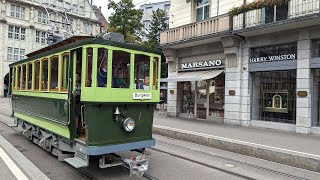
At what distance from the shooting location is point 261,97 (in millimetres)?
15141

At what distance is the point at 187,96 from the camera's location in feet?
64.4

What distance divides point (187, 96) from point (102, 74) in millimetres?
13757

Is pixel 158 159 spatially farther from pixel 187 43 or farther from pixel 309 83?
pixel 187 43

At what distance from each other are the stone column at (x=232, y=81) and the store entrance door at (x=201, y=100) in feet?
6.86

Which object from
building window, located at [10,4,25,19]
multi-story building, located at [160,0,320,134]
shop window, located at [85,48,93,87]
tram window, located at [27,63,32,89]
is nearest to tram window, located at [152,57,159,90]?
shop window, located at [85,48,93,87]

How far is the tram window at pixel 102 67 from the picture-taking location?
20.3 feet

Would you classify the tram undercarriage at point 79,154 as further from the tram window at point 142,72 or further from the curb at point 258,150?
the curb at point 258,150

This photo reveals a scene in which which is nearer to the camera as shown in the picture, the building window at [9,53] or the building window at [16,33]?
the building window at [9,53]

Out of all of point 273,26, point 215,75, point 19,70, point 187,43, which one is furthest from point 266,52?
point 19,70

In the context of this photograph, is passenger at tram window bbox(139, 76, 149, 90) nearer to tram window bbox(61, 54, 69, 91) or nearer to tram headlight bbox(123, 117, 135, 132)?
tram headlight bbox(123, 117, 135, 132)

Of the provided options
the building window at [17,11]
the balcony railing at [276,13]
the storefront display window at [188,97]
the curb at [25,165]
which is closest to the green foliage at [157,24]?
the storefront display window at [188,97]

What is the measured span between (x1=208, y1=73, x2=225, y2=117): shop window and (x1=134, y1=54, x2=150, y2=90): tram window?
1027 cm

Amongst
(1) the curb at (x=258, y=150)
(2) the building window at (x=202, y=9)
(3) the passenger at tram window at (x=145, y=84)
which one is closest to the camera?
(3) the passenger at tram window at (x=145, y=84)

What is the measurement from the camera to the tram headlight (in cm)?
652
